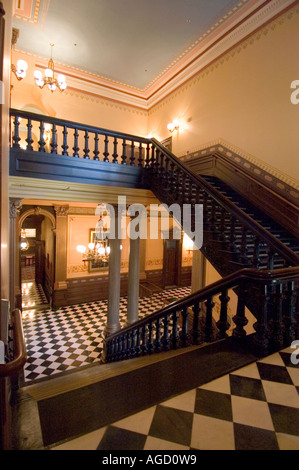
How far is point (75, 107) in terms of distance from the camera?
8492 millimetres

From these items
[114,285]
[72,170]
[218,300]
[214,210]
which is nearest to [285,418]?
[214,210]

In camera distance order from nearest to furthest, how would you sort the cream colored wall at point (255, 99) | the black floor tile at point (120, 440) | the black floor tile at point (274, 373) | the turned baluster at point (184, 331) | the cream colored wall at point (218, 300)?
the black floor tile at point (120, 440) < the black floor tile at point (274, 373) < the turned baluster at point (184, 331) < the cream colored wall at point (255, 99) < the cream colored wall at point (218, 300)

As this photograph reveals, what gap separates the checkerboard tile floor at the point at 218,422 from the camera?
1.35 metres

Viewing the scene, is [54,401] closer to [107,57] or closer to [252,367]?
[252,367]

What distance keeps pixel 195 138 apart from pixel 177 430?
24.6 ft

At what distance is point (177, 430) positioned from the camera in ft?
4.76

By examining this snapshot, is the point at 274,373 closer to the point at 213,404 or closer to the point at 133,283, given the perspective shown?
the point at 213,404

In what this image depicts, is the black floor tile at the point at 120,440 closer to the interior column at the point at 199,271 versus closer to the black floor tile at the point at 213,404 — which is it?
the black floor tile at the point at 213,404

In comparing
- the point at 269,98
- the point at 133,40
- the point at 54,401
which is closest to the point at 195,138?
the point at 269,98

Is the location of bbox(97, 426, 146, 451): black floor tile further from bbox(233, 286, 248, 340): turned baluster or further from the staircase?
bbox(233, 286, 248, 340): turned baluster

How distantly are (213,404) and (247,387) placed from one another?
1.19ft

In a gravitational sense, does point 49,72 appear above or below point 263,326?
above

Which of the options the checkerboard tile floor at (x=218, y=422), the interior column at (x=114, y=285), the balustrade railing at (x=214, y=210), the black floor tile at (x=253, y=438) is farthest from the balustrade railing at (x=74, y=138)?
the black floor tile at (x=253, y=438)

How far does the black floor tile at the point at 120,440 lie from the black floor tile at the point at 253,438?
0.54 meters
